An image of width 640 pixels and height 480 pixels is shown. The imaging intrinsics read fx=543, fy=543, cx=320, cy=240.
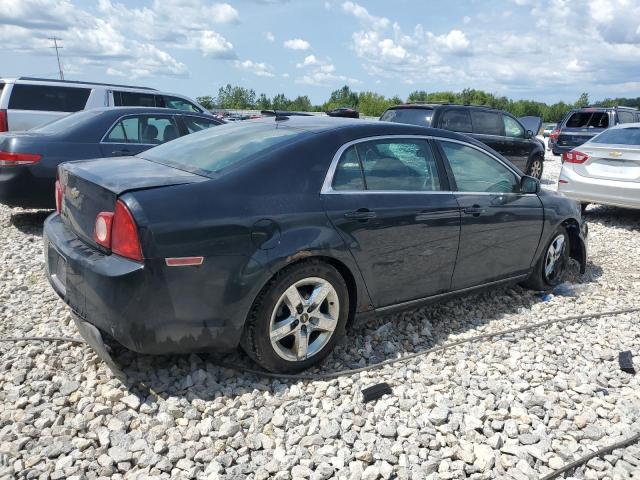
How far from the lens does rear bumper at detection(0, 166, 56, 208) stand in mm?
6168

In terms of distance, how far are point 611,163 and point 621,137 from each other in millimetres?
621

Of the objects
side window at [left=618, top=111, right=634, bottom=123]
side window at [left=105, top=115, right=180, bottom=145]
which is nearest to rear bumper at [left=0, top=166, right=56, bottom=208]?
side window at [left=105, top=115, right=180, bottom=145]

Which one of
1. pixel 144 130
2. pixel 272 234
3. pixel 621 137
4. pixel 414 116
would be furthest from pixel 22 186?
pixel 621 137

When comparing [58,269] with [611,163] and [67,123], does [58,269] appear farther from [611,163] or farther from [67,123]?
[611,163]

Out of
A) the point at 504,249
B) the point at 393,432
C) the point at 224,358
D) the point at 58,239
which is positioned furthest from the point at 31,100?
the point at 393,432

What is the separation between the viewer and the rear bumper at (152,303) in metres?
2.76

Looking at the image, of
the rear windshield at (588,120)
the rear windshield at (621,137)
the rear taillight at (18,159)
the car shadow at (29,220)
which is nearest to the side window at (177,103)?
the car shadow at (29,220)

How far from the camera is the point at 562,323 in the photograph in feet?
14.3

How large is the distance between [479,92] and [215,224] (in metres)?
66.3

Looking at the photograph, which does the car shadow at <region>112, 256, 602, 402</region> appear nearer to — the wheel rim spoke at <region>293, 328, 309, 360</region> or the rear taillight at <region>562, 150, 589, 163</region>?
the wheel rim spoke at <region>293, 328, 309, 360</region>

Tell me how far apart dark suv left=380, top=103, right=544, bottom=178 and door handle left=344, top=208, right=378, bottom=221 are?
6.95 m

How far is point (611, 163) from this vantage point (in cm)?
797

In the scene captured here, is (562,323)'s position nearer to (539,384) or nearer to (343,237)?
(539,384)

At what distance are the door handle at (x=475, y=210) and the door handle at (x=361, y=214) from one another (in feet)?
3.16
